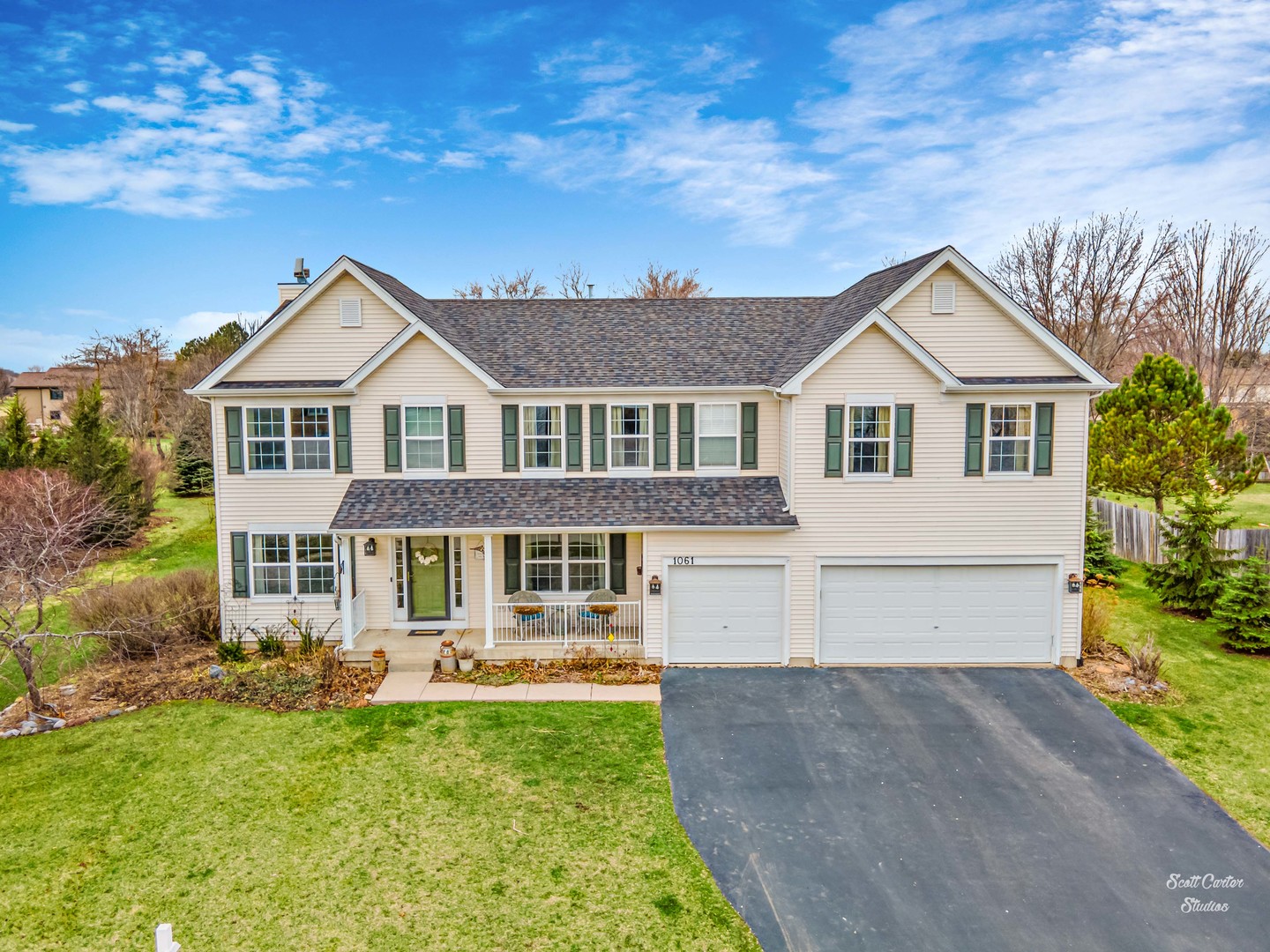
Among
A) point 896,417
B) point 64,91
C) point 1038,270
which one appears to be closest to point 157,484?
point 64,91

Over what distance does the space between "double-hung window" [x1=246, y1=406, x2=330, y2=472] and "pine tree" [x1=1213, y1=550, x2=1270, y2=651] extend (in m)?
20.5

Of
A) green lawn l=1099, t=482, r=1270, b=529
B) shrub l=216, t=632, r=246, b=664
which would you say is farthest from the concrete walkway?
green lawn l=1099, t=482, r=1270, b=529

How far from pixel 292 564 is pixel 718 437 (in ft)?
32.8

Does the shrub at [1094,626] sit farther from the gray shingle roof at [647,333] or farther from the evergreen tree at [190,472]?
the evergreen tree at [190,472]

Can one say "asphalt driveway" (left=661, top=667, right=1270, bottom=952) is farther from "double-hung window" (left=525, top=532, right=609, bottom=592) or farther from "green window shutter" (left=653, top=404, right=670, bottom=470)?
"green window shutter" (left=653, top=404, right=670, bottom=470)

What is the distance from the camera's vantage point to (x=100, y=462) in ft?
86.2

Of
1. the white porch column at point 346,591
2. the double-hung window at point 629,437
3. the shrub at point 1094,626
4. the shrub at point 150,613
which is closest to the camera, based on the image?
the white porch column at point 346,591

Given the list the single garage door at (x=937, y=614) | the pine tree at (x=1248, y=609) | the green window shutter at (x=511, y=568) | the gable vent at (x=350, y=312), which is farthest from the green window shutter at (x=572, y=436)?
the pine tree at (x=1248, y=609)

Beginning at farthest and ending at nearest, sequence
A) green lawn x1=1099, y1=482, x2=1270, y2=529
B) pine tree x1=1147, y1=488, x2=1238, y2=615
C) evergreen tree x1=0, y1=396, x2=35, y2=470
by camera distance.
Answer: evergreen tree x1=0, y1=396, x2=35, y2=470, green lawn x1=1099, y1=482, x2=1270, y2=529, pine tree x1=1147, y1=488, x2=1238, y2=615

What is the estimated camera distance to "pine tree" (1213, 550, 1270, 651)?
1491 centimetres

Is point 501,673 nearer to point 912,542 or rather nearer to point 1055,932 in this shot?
point 912,542

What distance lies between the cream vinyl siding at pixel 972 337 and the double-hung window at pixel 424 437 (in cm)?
1016

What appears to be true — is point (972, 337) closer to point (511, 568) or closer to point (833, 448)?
point (833, 448)

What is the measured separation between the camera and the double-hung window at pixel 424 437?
1533 centimetres
